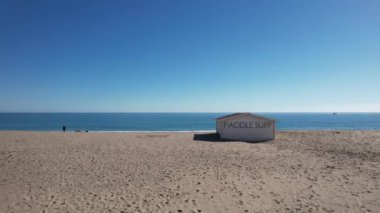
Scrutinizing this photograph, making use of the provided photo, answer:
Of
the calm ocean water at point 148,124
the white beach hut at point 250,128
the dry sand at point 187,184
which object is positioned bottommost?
the calm ocean water at point 148,124

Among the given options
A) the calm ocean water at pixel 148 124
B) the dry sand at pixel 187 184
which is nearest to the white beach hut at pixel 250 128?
the dry sand at pixel 187 184

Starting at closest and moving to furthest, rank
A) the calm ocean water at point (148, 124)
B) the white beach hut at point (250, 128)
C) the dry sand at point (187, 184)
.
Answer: the dry sand at point (187, 184), the white beach hut at point (250, 128), the calm ocean water at point (148, 124)

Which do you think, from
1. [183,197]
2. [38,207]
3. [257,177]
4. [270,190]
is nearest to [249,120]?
[257,177]

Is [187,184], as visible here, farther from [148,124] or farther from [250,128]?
[148,124]

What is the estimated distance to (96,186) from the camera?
7.55m

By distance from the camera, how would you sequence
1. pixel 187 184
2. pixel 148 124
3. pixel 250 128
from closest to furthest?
pixel 187 184, pixel 250 128, pixel 148 124

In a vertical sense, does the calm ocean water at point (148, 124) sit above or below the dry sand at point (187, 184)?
below

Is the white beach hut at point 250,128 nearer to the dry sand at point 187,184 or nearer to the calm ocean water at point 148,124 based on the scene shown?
the dry sand at point 187,184

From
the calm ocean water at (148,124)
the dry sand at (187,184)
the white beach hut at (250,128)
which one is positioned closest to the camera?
the dry sand at (187,184)

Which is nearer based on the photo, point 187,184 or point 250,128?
point 187,184

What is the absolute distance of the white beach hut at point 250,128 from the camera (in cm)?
2139

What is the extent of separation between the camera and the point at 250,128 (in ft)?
70.3

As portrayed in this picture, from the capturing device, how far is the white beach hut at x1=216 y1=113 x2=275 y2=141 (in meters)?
21.4

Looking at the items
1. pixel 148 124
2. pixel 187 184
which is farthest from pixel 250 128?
pixel 148 124
